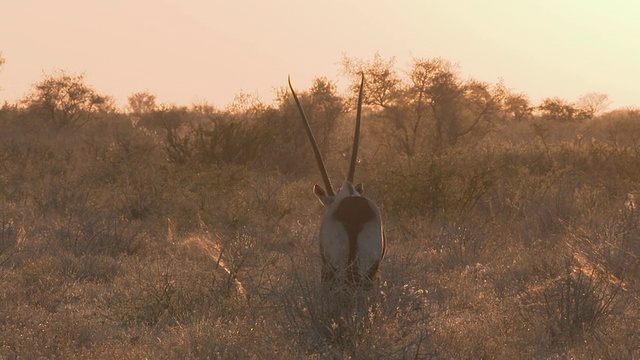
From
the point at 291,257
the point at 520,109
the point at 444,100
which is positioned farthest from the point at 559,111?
the point at 291,257

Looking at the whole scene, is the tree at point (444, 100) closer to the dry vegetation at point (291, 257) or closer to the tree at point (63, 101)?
the dry vegetation at point (291, 257)

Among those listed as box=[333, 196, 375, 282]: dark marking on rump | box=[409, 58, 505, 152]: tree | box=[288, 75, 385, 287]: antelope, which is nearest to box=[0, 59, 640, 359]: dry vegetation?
box=[288, 75, 385, 287]: antelope

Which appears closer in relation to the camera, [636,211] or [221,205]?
[636,211]

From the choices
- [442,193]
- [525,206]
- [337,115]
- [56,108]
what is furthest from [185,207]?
[56,108]

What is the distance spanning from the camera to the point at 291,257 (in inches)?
190

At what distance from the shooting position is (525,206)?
11297mm

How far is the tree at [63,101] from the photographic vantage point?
31.4 m

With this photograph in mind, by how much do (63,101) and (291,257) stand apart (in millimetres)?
29144

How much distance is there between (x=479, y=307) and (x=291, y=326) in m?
2.35

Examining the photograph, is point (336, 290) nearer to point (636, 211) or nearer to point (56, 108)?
point (636, 211)

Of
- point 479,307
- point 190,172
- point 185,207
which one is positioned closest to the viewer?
point 479,307

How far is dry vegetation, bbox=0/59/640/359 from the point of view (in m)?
5.07

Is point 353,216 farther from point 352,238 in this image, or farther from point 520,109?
point 520,109

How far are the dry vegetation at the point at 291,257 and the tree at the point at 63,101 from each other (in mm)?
10533
